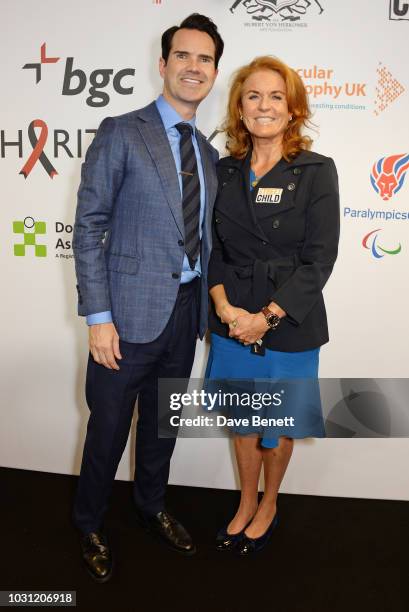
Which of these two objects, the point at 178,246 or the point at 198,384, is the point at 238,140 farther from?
the point at 198,384

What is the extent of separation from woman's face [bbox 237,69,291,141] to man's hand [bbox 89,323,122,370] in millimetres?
886

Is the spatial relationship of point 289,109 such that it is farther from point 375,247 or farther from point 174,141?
point 375,247

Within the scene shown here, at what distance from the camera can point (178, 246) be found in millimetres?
1855

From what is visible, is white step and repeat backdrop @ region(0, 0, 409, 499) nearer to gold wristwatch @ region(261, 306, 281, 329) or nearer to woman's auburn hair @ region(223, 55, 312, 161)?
woman's auburn hair @ region(223, 55, 312, 161)

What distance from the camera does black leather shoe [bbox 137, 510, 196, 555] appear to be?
7.13ft

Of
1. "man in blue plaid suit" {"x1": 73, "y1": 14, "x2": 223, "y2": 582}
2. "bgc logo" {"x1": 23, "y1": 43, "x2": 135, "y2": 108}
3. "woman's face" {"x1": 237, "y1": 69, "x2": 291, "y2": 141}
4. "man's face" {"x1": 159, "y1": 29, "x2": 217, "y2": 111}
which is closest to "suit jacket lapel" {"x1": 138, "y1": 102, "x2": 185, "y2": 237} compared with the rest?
"man in blue plaid suit" {"x1": 73, "y1": 14, "x2": 223, "y2": 582}

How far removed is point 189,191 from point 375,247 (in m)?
0.99

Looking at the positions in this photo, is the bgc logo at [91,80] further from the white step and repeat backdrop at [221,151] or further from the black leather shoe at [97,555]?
the black leather shoe at [97,555]

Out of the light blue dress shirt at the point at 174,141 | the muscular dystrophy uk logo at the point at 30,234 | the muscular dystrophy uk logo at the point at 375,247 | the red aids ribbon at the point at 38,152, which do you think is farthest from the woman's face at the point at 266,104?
the muscular dystrophy uk logo at the point at 30,234

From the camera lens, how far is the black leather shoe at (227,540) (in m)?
2.20

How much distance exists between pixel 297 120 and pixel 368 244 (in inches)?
29.1

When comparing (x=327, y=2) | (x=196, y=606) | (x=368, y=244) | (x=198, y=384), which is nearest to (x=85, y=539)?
(x=196, y=606)

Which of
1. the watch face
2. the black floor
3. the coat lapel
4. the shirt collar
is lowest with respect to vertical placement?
the black floor

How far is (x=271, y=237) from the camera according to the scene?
193 cm
